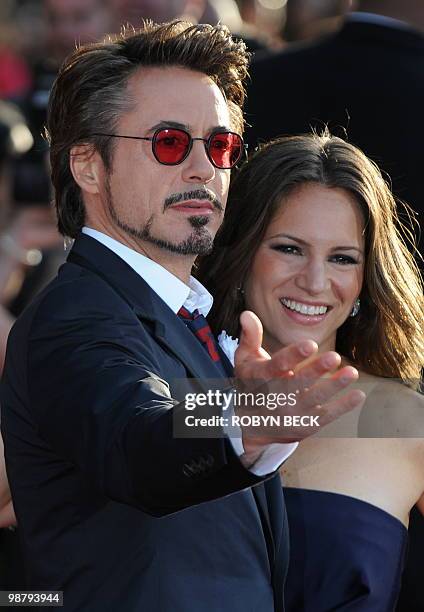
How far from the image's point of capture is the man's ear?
2.95 metres

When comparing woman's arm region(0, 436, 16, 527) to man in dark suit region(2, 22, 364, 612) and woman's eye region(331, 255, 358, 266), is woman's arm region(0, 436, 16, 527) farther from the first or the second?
woman's eye region(331, 255, 358, 266)

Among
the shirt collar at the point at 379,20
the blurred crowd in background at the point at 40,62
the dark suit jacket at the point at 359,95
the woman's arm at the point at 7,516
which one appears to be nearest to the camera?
the woman's arm at the point at 7,516

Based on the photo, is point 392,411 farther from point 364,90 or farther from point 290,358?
point 290,358

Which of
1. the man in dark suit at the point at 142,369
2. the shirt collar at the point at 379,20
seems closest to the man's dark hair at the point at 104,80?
the man in dark suit at the point at 142,369

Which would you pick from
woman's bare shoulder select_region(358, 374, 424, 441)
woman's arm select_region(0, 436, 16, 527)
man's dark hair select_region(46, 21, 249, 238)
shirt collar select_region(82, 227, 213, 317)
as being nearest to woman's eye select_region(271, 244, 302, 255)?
woman's bare shoulder select_region(358, 374, 424, 441)

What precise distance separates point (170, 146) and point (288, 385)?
978 mm

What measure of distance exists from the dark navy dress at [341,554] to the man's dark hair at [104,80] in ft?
3.31

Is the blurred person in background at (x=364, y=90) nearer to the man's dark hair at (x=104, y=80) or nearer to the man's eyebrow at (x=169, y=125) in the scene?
the man's dark hair at (x=104, y=80)

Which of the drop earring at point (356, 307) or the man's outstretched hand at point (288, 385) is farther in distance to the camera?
the drop earring at point (356, 307)

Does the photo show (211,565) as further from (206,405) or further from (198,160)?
(198,160)

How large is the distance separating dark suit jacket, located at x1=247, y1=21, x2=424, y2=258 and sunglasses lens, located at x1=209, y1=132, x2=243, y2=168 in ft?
3.71

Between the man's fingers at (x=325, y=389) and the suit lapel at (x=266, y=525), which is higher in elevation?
the man's fingers at (x=325, y=389)

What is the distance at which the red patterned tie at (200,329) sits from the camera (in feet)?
9.32

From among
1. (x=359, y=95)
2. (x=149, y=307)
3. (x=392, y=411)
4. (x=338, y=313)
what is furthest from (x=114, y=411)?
(x=359, y=95)
